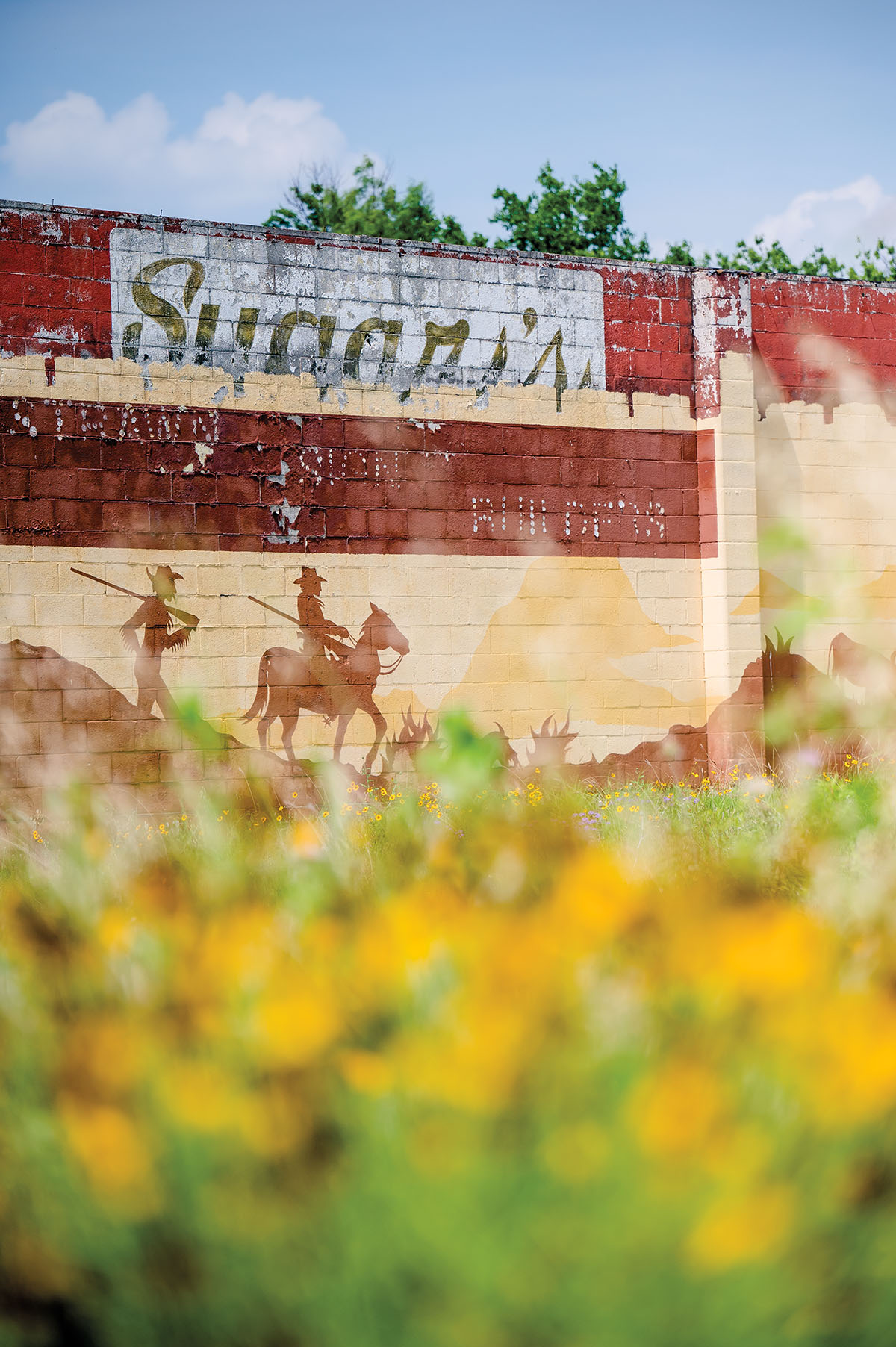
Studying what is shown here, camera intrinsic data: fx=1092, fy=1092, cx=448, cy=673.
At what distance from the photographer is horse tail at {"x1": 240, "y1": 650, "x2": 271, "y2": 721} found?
286 inches

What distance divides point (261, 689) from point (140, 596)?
99cm

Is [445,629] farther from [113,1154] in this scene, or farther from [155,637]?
[113,1154]

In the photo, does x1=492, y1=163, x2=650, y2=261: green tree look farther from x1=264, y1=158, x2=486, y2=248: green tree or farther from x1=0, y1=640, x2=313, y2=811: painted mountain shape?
x1=0, y1=640, x2=313, y2=811: painted mountain shape

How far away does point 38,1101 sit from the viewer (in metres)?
1.83

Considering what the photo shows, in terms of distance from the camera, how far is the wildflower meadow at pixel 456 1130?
1.51 metres

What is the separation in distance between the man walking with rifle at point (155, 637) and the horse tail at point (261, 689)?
498mm

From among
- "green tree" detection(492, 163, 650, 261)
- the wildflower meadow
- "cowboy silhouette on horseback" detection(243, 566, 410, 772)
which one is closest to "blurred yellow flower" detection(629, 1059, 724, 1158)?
the wildflower meadow

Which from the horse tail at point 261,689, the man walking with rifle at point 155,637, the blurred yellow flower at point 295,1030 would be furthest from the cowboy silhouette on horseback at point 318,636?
the blurred yellow flower at point 295,1030

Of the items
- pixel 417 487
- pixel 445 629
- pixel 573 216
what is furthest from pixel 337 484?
pixel 573 216

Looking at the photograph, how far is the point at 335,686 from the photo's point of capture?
24.4ft

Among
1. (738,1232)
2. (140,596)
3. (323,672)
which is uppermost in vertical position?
(140,596)

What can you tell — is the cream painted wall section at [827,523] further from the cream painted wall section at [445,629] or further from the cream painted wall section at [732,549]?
the cream painted wall section at [445,629]

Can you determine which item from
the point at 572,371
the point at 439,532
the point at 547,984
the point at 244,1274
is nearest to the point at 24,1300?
the point at 244,1274

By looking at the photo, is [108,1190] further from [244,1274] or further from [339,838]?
[339,838]
